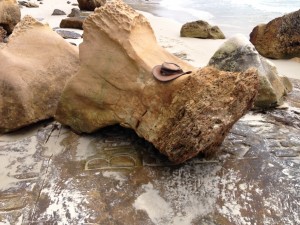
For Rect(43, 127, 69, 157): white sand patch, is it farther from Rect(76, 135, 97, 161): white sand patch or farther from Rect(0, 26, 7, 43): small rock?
Rect(0, 26, 7, 43): small rock

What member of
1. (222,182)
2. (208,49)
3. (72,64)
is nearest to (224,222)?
(222,182)

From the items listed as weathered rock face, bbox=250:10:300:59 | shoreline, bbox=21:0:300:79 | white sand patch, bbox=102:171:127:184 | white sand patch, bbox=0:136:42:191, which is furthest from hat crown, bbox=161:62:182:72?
weathered rock face, bbox=250:10:300:59

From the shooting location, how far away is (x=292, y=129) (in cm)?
302

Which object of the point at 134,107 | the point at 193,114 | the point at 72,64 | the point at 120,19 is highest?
the point at 120,19

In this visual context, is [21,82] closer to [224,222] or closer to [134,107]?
[134,107]

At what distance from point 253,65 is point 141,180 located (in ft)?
5.87

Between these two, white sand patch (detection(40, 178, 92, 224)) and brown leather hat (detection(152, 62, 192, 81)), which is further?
brown leather hat (detection(152, 62, 192, 81))

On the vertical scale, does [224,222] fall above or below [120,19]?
below

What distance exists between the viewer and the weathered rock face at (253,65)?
11.1ft

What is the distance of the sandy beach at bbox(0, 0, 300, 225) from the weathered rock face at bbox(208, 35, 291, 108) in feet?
1.19

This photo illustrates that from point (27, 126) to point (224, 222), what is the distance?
1929 mm

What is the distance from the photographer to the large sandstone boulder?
305cm

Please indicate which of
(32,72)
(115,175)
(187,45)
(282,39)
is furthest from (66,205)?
(187,45)

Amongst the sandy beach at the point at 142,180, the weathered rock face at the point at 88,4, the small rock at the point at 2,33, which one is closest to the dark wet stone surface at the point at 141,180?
the sandy beach at the point at 142,180
